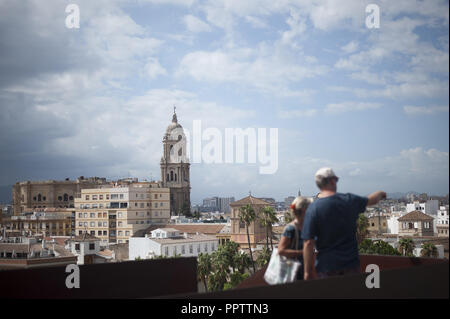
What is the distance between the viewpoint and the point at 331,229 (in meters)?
4.22

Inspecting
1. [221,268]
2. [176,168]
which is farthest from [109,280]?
[176,168]

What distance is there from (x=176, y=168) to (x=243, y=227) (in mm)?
41073

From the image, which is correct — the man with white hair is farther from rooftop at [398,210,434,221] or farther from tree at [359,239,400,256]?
rooftop at [398,210,434,221]

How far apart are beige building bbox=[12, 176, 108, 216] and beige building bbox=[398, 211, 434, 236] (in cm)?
5532

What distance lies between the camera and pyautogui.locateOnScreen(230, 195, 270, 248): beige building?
62719 millimetres

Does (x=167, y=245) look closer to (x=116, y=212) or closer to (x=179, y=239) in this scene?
(x=179, y=239)

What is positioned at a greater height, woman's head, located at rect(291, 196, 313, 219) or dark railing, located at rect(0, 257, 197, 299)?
woman's head, located at rect(291, 196, 313, 219)

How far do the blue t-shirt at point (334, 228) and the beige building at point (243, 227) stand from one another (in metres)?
57.4

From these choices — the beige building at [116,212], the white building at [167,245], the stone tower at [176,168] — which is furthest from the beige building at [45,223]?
the stone tower at [176,168]

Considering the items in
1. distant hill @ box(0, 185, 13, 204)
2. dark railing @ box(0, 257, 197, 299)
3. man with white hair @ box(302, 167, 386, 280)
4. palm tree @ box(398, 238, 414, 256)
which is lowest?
palm tree @ box(398, 238, 414, 256)

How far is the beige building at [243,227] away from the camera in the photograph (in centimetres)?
6272

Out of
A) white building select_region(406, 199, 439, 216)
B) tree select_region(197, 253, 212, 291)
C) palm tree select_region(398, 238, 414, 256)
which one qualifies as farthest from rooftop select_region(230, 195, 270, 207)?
palm tree select_region(398, 238, 414, 256)

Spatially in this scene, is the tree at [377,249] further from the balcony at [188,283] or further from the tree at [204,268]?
the balcony at [188,283]

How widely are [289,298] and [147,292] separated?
3.18 m
